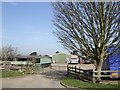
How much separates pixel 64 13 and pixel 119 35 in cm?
540

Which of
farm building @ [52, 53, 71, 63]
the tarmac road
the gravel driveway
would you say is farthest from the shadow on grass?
farm building @ [52, 53, 71, 63]

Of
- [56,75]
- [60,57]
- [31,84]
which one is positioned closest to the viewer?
[31,84]

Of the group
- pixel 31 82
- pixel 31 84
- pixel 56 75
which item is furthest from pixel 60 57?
pixel 31 84

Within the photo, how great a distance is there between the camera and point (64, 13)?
50.2 ft

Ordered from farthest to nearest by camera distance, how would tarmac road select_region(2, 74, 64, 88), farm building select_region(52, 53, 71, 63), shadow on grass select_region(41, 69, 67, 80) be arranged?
farm building select_region(52, 53, 71, 63) < shadow on grass select_region(41, 69, 67, 80) < tarmac road select_region(2, 74, 64, 88)

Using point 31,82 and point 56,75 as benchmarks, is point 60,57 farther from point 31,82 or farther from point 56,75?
point 31,82

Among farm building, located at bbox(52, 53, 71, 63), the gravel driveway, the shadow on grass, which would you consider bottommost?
the shadow on grass

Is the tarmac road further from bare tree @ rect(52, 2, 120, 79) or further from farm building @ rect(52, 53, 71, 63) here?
farm building @ rect(52, 53, 71, 63)

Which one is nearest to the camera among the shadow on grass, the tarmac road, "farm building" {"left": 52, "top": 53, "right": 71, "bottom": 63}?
the tarmac road

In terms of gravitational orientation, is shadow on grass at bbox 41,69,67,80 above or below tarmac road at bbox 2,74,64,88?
below

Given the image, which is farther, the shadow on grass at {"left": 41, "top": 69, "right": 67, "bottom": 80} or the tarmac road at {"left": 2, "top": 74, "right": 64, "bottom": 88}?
the shadow on grass at {"left": 41, "top": 69, "right": 67, "bottom": 80}

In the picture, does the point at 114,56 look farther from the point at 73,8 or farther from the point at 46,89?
the point at 46,89

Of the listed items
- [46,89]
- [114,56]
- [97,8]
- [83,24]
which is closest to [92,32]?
[83,24]

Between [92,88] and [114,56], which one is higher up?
[114,56]
